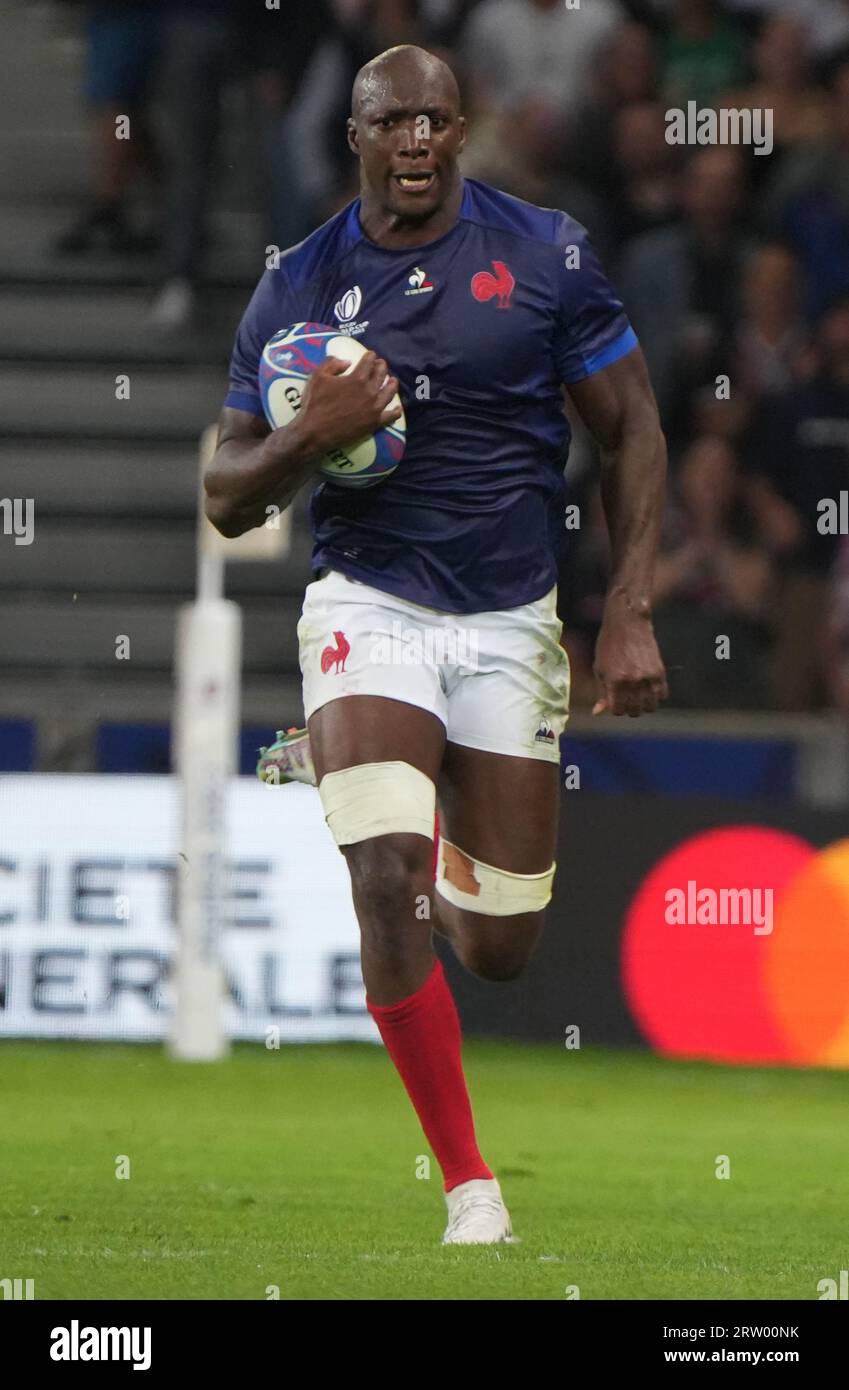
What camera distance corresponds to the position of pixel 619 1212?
634 centimetres

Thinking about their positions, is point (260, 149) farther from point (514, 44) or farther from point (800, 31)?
point (800, 31)

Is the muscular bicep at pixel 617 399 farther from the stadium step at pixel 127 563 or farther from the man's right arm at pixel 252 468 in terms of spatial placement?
the stadium step at pixel 127 563

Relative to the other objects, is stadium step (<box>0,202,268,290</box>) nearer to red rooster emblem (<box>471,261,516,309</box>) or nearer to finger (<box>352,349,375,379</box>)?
red rooster emblem (<box>471,261,516,309</box>)

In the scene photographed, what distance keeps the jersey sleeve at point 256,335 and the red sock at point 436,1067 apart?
1366mm

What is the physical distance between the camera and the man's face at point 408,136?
18.4ft

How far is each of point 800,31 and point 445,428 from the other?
25.5 feet

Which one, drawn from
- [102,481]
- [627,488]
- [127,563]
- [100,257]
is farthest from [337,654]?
[100,257]

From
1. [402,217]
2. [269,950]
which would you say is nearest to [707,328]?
[269,950]

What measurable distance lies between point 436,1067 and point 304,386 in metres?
1.51

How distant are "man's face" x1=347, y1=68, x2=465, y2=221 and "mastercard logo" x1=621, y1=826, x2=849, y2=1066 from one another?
448 cm

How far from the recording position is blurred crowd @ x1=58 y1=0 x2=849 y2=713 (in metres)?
11.4

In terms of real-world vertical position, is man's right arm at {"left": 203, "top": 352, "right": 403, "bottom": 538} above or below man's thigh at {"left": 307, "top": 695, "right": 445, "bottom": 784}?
above

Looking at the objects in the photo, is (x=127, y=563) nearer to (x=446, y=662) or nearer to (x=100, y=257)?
(x=100, y=257)

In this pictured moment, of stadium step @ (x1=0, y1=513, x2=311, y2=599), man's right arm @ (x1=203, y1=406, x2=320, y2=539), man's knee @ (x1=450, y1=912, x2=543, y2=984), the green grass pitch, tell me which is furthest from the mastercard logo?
man's right arm @ (x1=203, y1=406, x2=320, y2=539)
